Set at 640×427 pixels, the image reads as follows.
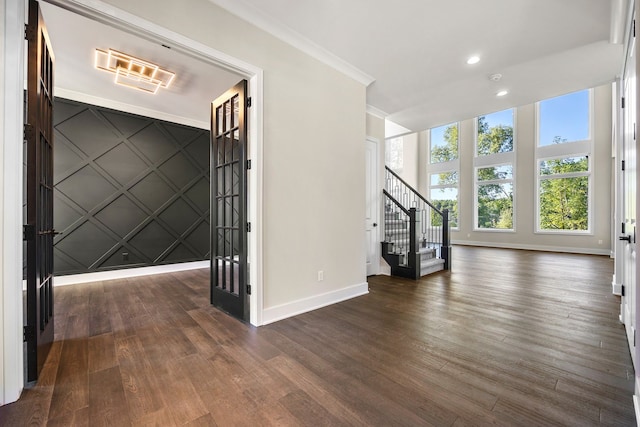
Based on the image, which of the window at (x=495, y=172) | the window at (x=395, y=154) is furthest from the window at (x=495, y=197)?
the window at (x=395, y=154)

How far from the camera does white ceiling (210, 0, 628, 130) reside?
8.39ft

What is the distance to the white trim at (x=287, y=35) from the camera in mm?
2539

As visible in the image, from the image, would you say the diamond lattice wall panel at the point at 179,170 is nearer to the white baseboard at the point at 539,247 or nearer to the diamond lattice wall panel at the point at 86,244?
the diamond lattice wall panel at the point at 86,244

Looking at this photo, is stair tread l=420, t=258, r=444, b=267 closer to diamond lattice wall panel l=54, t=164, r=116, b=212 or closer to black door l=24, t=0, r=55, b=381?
black door l=24, t=0, r=55, b=381

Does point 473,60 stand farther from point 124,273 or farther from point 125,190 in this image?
point 124,273

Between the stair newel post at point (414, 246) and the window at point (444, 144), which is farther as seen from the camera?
the window at point (444, 144)

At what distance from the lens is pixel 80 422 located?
56.4 inches

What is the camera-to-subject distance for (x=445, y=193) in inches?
407

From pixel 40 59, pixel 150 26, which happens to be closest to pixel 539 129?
pixel 150 26

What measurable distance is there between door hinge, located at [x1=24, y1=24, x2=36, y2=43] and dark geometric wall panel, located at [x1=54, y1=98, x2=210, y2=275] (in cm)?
322

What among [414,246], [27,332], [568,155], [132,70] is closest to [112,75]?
[132,70]

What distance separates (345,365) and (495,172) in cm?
941

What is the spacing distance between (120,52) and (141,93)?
1301mm

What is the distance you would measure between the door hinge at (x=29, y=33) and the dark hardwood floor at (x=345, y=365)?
2.23 metres
